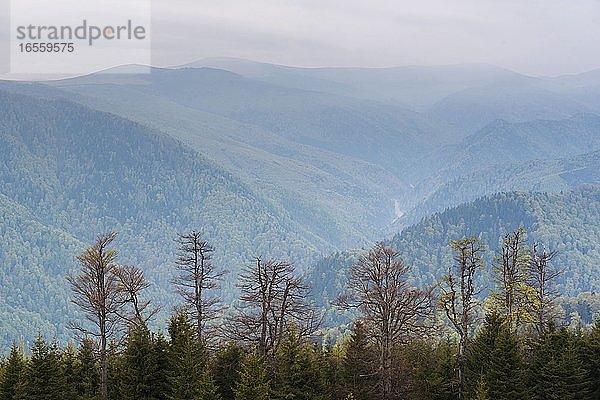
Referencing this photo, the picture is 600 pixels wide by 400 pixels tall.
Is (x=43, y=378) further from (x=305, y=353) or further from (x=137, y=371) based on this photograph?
(x=305, y=353)

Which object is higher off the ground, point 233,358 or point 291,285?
point 291,285

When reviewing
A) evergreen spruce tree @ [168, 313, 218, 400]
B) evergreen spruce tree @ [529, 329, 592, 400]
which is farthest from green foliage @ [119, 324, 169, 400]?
evergreen spruce tree @ [529, 329, 592, 400]

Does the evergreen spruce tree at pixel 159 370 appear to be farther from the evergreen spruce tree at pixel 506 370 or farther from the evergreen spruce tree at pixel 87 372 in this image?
the evergreen spruce tree at pixel 506 370

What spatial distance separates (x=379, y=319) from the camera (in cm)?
4588

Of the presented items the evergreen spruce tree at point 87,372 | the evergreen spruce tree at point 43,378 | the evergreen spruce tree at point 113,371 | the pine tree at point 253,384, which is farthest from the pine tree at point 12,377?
the pine tree at point 253,384

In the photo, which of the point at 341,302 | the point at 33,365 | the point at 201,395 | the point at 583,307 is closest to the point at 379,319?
the point at 341,302

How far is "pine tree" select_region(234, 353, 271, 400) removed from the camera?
128ft

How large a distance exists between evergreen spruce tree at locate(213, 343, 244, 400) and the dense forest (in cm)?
7

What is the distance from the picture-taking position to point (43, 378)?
4350 cm

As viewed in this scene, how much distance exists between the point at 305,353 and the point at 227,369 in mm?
5421

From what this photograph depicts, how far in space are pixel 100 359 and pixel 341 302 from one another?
51.4 ft

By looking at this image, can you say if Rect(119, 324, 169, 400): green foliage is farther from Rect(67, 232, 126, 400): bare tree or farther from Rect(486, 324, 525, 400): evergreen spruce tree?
Rect(486, 324, 525, 400): evergreen spruce tree

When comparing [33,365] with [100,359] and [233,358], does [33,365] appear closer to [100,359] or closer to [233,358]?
[100,359]

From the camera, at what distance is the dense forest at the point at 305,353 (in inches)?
1668
